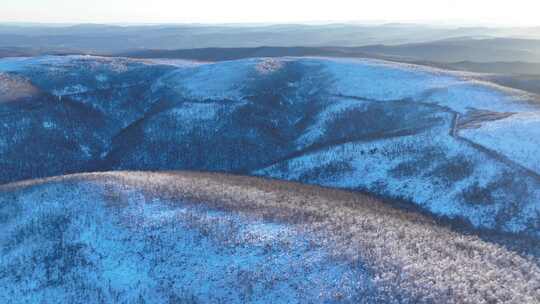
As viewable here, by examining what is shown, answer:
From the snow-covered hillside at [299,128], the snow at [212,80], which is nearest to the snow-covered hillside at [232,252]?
the snow-covered hillside at [299,128]

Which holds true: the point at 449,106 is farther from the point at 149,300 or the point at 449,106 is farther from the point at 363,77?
the point at 149,300

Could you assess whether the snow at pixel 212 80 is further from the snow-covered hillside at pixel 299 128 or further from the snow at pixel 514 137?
the snow at pixel 514 137

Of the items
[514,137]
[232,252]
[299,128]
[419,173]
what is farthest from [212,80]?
[232,252]

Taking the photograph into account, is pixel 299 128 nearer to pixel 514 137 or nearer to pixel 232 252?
pixel 514 137

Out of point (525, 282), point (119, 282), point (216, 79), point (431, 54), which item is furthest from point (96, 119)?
point (431, 54)

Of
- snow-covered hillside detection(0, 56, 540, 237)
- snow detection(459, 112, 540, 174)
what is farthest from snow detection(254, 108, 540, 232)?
snow detection(459, 112, 540, 174)
